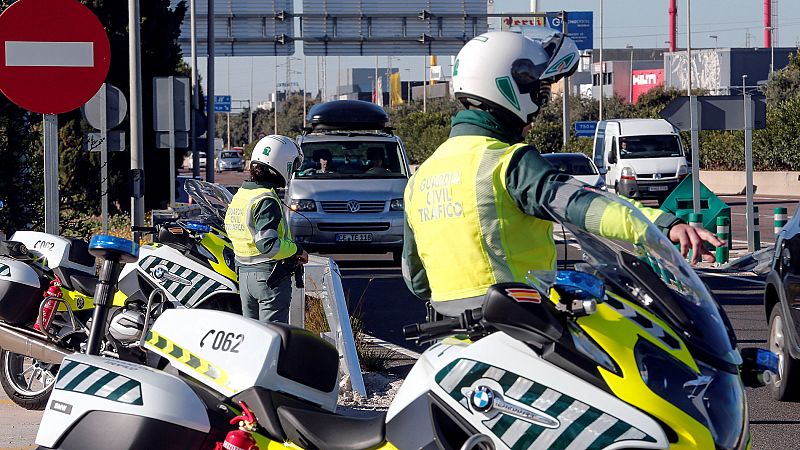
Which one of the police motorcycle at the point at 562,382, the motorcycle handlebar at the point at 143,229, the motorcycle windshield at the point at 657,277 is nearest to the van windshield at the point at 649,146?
the motorcycle handlebar at the point at 143,229

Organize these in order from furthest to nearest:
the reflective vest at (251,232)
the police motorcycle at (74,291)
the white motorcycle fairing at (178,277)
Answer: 1. the white motorcycle fairing at (178,277)
2. the police motorcycle at (74,291)
3. the reflective vest at (251,232)

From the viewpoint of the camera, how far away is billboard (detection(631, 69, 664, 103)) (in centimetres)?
9662

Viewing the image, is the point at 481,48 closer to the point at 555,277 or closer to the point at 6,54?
the point at 555,277

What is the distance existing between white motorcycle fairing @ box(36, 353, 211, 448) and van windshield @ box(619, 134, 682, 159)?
35.9 metres

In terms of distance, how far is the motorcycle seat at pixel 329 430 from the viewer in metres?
3.87

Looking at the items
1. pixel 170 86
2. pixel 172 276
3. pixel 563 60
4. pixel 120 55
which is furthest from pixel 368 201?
pixel 563 60

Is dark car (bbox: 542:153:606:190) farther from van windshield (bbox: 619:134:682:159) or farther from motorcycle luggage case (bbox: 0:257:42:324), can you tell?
motorcycle luggage case (bbox: 0:257:42:324)

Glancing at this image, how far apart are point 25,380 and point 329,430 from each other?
5.14 metres

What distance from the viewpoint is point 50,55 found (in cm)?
905

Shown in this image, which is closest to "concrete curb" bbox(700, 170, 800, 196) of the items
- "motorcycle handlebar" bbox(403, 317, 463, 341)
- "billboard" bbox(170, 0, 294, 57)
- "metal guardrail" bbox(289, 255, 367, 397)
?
"billboard" bbox(170, 0, 294, 57)

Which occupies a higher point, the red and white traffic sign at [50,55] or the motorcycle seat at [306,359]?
the red and white traffic sign at [50,55]

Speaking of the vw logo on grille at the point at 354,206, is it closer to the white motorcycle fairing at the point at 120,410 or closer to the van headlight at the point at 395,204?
the van headlight at the point at 395,204

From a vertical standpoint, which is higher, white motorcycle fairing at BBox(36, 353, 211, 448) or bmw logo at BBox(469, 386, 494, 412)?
bmw logo at BBox(469, 386, 494, 412)

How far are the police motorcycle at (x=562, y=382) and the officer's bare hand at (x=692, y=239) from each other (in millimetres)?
43
